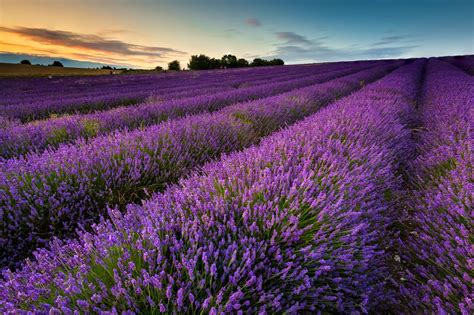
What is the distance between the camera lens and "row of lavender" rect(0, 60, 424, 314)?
109 cm

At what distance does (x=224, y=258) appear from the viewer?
1288 mm

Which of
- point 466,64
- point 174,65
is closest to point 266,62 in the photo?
point 174,65

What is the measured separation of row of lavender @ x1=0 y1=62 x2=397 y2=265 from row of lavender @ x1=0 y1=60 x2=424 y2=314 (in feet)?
1.76

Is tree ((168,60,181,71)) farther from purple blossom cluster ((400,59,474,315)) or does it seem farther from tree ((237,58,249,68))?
purple blossom cluster ((400,59,474,315))

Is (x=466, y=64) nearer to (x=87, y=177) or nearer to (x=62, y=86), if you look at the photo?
(x=62, y=86)

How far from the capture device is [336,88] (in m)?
8.74

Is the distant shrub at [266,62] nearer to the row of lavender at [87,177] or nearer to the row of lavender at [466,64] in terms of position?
the row of lavender at [466,64]

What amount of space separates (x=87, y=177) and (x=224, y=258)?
1.63 metres

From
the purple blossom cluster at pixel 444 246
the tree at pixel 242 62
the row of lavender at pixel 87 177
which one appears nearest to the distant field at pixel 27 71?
the tree at pixel 242 62

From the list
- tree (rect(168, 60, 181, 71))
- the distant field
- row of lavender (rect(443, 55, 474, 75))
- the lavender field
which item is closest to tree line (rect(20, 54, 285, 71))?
tree (rect(168, 60, 181, 71))

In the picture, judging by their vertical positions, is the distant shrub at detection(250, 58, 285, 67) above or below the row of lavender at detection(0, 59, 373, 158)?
above

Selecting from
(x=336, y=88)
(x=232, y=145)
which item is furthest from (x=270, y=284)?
(x=336, y=88)

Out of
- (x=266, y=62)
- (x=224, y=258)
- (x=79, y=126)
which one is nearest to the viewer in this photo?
(x=224, y=258)

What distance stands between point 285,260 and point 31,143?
12.4ft
